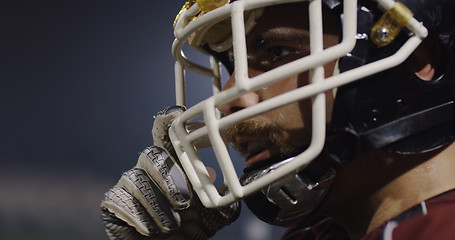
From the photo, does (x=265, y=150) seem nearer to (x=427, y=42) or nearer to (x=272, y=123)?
(x=272, y=123)

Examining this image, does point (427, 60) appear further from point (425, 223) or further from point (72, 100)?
point (72, 100)

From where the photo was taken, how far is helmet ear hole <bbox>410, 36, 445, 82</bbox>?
20.4 inches

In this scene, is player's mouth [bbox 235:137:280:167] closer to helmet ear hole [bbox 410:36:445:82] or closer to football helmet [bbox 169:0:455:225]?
football helmet [bbox 169:0:455:225]

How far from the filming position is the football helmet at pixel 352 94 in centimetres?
46

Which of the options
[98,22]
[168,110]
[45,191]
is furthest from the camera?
[98,22]

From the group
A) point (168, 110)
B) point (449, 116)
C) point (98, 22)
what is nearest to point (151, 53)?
point (98, 22)

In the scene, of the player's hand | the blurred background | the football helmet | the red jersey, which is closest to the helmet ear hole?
the football helmet

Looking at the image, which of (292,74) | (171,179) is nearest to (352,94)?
(292,74)

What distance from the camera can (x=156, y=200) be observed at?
63 cm

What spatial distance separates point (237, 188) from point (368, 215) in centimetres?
20

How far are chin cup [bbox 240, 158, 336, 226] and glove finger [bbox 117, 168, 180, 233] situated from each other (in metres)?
0.14

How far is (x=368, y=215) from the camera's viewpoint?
0.56m

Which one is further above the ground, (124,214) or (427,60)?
(427,60)

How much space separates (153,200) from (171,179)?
4 cm
